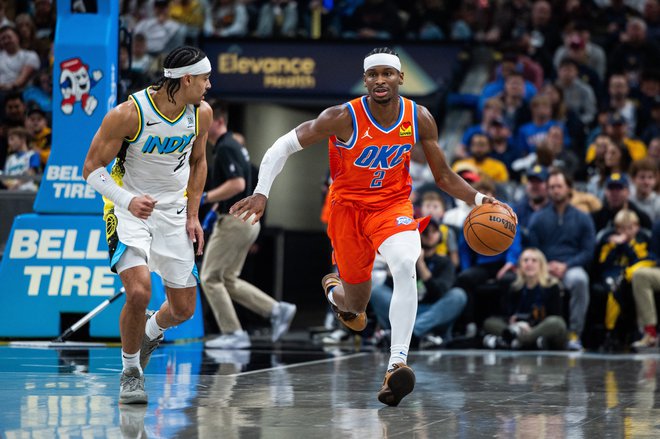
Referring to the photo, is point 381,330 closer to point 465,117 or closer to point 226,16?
point 465,117

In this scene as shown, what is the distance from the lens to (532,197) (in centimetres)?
1305

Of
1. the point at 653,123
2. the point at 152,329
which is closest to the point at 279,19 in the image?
the point at 653,123

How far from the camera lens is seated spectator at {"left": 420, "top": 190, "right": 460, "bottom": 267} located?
1255 centimetres

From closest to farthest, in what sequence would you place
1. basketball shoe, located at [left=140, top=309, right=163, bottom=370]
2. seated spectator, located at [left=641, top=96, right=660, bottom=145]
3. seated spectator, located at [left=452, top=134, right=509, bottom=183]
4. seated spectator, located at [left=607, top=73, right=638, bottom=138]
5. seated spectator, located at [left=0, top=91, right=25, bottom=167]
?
basketball shoe, located at [left=140, top=309, right=163, bottom=370], seated spectator, located at [left=452, top=134, right=509, bottom=183], seated spectator, located at [left=0, top=91, right=25, bottom=167], seated spectator, located at [left=641, top=96, right=660, bottom=145], seated spectator, located at [left=607, top=73, right=638, bottom=138]

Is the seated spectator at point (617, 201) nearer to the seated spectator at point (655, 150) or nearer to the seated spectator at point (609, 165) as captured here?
the seated spectator at point (609, 165)

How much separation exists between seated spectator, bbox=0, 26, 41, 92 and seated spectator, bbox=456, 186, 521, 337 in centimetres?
771

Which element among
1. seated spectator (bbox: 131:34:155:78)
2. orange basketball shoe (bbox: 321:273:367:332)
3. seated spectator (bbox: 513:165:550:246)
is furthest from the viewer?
seated spectator (bbox: 131:34:155:78)

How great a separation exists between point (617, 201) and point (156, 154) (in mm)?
7355

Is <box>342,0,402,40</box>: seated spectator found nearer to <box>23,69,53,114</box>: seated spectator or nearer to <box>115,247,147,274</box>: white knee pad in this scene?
<box>23,69,53,114</box>: seated spectator

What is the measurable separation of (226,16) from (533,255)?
817 cm

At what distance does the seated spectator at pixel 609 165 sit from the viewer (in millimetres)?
13609

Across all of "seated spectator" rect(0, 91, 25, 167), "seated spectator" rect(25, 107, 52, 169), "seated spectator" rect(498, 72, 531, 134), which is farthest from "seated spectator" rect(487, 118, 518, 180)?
"seated spectator" rect(0, 91, 25, 167)

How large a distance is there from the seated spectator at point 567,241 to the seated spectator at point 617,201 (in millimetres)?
505

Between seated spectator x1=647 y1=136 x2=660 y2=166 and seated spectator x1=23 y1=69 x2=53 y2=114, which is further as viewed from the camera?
seated spectator x1=23 y1=69 x2=53 y2=114
